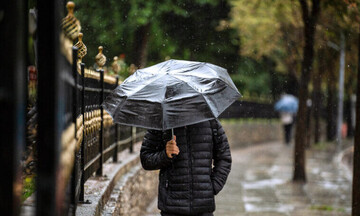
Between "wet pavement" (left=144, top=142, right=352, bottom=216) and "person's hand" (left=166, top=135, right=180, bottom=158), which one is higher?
"person's hand" (left=166, top=135, right=180, bottom=158)

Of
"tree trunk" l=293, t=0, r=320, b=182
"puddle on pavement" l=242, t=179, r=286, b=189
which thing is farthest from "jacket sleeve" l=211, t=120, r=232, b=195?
"tree trunk" l=293, t=0, r=320, b=182

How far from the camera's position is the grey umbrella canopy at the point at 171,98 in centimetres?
421

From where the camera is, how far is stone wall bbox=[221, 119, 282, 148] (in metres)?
21.1

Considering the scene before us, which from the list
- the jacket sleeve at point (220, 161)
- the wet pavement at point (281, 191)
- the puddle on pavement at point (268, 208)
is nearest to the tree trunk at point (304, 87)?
the wet pavement at point (281, 191)

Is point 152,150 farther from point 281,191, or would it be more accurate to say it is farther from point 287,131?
point 287,131

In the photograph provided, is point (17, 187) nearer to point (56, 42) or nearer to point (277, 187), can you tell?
point (56, 42)

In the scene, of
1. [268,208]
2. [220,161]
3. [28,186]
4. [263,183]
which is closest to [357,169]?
[268,208]

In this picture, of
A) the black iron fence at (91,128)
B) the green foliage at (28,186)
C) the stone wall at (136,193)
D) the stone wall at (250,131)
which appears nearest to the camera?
the black iron fence at (91,128)

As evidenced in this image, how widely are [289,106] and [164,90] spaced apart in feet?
61.1

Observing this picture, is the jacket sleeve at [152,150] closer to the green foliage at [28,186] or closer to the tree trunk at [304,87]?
the green foliage at [28,186]

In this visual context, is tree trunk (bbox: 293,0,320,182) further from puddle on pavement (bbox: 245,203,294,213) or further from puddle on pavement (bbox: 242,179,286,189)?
puddle on pavement (bbox: 245,203,294,213)

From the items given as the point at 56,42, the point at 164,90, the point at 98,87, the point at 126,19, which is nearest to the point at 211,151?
the point at 164,90

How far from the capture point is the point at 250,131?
24.2 m

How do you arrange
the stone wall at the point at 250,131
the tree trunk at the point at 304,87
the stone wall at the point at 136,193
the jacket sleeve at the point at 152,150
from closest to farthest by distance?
the jacket sleeve at the point at 152,150
the stone wall at the point at 136,193
the tree trunk at the point at 304,87
the stone wall at the point at 250,131
